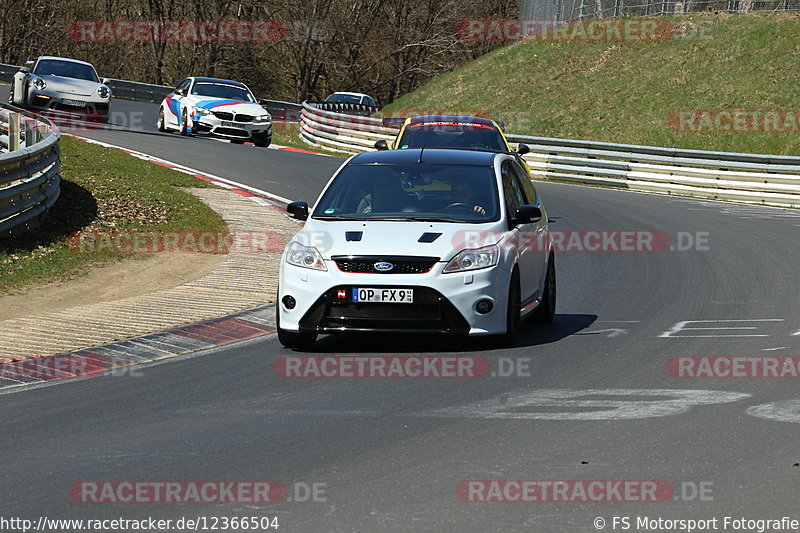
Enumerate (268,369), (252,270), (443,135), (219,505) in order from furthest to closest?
1. (443,135)
2. (252,270)
3. (268,369)
4. (219,505)

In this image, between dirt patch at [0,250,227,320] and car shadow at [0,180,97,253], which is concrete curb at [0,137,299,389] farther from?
car shadow at [0,180,97,253]

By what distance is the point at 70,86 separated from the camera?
104 feet

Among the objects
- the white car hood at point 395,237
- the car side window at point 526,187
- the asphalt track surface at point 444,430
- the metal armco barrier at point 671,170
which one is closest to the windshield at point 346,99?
the metal armco barrier at point 671,170

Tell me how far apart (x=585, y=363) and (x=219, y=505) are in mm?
4406

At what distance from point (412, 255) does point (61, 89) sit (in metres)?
24.1

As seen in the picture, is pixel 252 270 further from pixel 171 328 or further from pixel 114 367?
pixel 114 367

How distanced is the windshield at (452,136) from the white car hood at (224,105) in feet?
45.5

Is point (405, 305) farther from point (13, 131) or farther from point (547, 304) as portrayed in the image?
point (13, 131)

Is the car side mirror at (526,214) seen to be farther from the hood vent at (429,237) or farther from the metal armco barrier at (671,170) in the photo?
the metal armco barrier at (671,170)

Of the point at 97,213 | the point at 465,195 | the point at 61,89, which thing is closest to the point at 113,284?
the point at 97,213

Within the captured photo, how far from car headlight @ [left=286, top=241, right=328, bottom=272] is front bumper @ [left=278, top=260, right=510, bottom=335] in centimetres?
5

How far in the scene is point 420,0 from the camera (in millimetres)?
66062

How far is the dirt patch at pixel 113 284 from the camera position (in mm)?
12951

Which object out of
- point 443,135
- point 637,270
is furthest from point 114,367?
point 443,135
